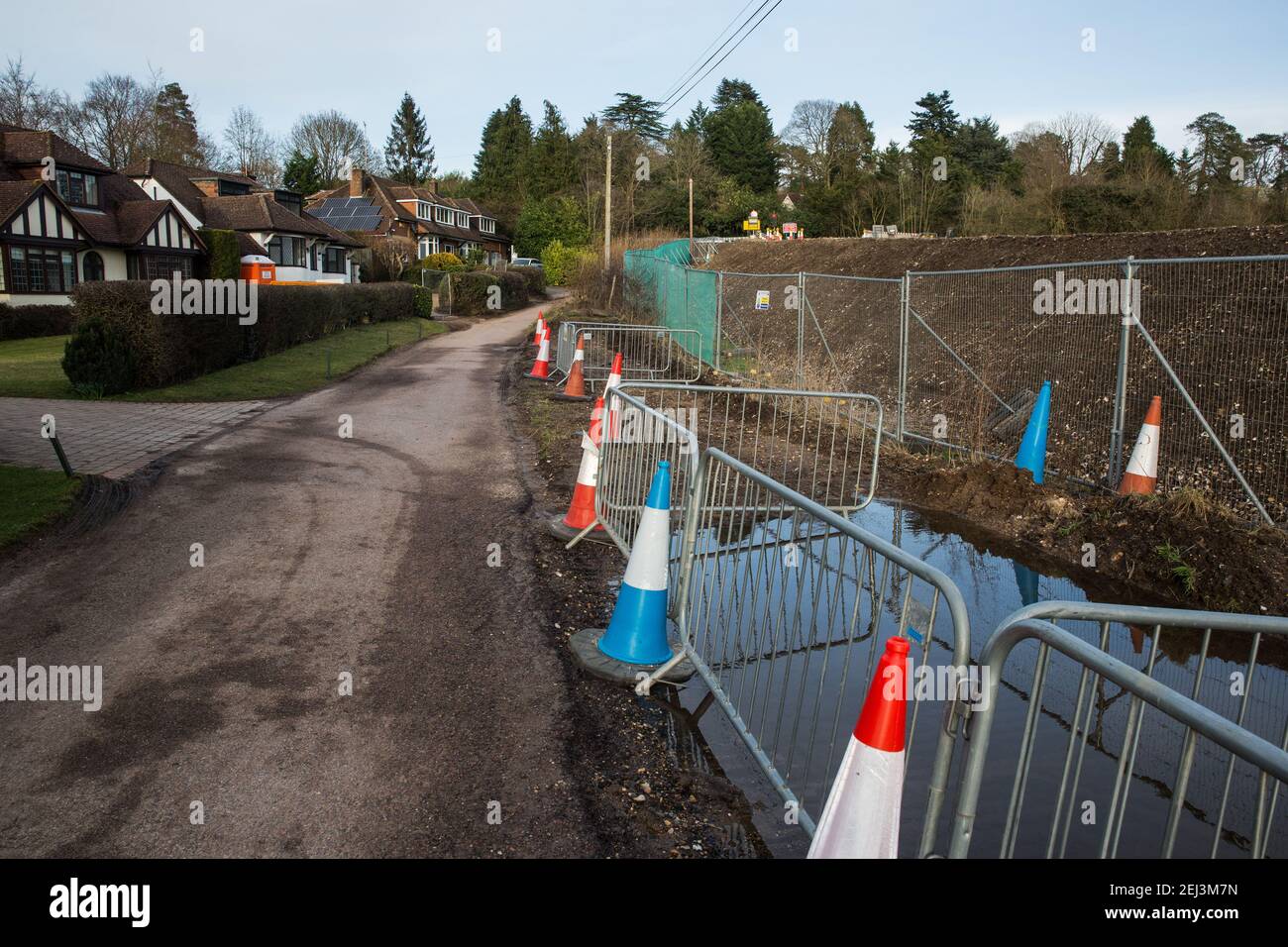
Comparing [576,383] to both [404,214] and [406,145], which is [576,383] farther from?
[406,145]

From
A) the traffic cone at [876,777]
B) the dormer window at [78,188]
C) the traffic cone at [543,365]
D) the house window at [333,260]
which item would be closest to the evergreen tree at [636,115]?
the house window at [333,260]

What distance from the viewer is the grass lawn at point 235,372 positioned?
15930 millimetres

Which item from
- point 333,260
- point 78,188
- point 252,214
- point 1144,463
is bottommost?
point 1144,463

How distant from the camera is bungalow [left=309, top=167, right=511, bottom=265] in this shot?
243ft

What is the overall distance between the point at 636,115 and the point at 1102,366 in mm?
64824

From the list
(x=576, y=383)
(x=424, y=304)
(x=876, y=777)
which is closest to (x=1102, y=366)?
(x=576, y=383)

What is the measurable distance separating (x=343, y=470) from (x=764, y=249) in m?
28.2

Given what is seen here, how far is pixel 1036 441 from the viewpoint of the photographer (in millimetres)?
9609

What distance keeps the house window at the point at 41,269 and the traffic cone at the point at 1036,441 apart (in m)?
37.3

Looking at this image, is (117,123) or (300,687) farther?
(117,123)

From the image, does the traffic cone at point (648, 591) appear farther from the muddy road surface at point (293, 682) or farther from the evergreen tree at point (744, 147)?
the evergreen tree at point (744, 147)

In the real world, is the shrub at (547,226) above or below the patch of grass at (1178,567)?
above

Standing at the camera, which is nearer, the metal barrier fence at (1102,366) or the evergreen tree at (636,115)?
the metal barrier fence at (1102,366)

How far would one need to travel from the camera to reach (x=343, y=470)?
403 inches
